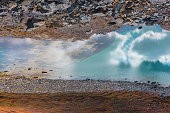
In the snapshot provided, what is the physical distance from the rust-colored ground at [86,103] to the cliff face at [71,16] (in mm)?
4126

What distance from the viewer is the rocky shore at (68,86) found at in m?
10.2

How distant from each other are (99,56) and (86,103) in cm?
333

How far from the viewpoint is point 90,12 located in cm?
1167

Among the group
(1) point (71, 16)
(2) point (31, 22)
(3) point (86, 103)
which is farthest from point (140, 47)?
(2) point (31, 22)

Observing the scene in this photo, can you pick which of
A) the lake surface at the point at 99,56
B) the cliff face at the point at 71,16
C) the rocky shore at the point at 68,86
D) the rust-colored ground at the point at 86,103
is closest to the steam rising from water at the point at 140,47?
the lake surface at the point at 99,56

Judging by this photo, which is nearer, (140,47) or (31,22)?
(140,47)

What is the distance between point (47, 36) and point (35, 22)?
138 cm

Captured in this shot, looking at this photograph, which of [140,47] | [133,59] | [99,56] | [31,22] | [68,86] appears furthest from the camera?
[31,22]

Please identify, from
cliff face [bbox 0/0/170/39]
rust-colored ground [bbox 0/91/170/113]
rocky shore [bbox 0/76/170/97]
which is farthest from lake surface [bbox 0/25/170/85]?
rust-colored ground [bbox 0/91/170/113]

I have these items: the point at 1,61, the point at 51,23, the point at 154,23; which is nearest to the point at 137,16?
the point at 154,23

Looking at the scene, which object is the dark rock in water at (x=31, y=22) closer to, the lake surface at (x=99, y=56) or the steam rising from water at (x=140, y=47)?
the lake surface at (x=99, y=56)

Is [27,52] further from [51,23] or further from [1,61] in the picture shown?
[51,23]

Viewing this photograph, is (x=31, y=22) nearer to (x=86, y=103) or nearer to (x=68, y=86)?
(x=68, y=86)

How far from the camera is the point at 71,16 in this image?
1157 cm
